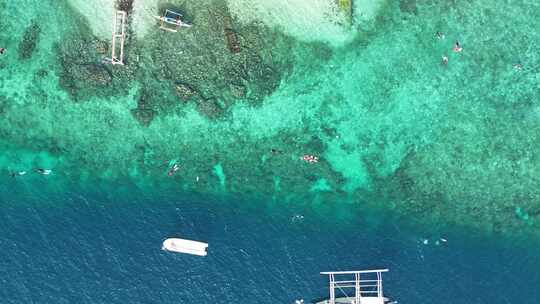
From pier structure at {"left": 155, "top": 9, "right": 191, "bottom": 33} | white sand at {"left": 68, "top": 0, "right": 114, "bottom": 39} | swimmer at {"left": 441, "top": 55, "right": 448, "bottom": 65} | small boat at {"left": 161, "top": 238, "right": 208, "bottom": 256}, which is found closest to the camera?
pier structure at {"left": 155, "top": 9, "right": 191, "bottom": 33}

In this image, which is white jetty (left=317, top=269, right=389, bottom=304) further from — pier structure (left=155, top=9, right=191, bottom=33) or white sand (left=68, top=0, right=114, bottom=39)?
white sand (left=68, top=0, right=114, bottom=39)

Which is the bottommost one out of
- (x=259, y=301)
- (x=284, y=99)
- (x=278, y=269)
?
(x=259, y=301)

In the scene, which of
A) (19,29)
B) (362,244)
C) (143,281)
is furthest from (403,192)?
(19,29)

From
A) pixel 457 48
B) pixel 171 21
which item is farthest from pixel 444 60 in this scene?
pixel 171 21

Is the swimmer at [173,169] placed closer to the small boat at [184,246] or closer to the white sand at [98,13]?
the small boat at [184,246]

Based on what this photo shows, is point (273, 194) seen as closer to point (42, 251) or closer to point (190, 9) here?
point (190, 9)

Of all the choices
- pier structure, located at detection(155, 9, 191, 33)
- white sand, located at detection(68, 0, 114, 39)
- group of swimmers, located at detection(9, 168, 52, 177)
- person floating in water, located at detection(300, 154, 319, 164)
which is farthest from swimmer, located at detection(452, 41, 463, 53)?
group of swimmers, located at detection(9, 168, 52, 177)

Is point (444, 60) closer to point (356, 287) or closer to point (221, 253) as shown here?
point (356, 287)
